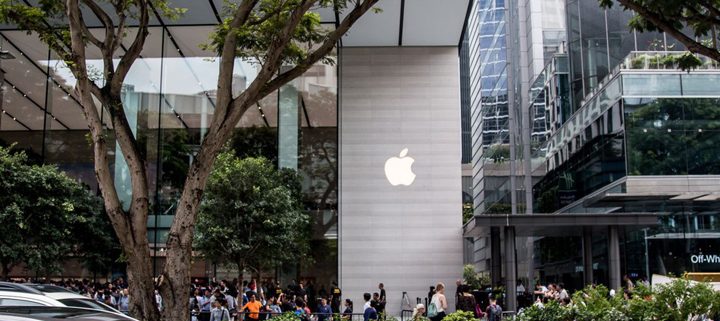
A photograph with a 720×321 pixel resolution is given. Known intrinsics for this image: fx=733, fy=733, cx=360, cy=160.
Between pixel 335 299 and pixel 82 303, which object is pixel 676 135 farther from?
pixel 82 303

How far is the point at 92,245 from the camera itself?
24.2 meters

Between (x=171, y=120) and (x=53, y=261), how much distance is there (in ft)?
20.0

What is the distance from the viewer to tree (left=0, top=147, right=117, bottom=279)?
21.3 meters

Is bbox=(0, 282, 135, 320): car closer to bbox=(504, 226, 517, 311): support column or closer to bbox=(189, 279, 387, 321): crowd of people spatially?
bbox=(189, 279, 387, 321): crowd of people

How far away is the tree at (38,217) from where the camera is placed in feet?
69.9

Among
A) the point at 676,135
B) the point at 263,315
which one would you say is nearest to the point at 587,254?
the point at 676,135

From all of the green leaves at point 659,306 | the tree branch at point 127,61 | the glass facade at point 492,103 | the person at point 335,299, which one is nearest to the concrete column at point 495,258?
the person at point 335,299

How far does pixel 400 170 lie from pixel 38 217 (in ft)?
36.7

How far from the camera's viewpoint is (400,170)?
2369 centimetres

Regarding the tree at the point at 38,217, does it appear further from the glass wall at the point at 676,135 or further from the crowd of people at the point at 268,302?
the glass wall at the point at 676,135

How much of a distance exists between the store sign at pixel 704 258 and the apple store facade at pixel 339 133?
14.8 meters

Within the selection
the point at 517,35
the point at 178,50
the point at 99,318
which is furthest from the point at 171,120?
the point at 517,35

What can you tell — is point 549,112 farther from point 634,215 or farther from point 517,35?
point 634,215

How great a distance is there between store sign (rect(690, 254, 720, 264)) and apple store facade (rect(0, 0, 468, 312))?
1481 centimetres
